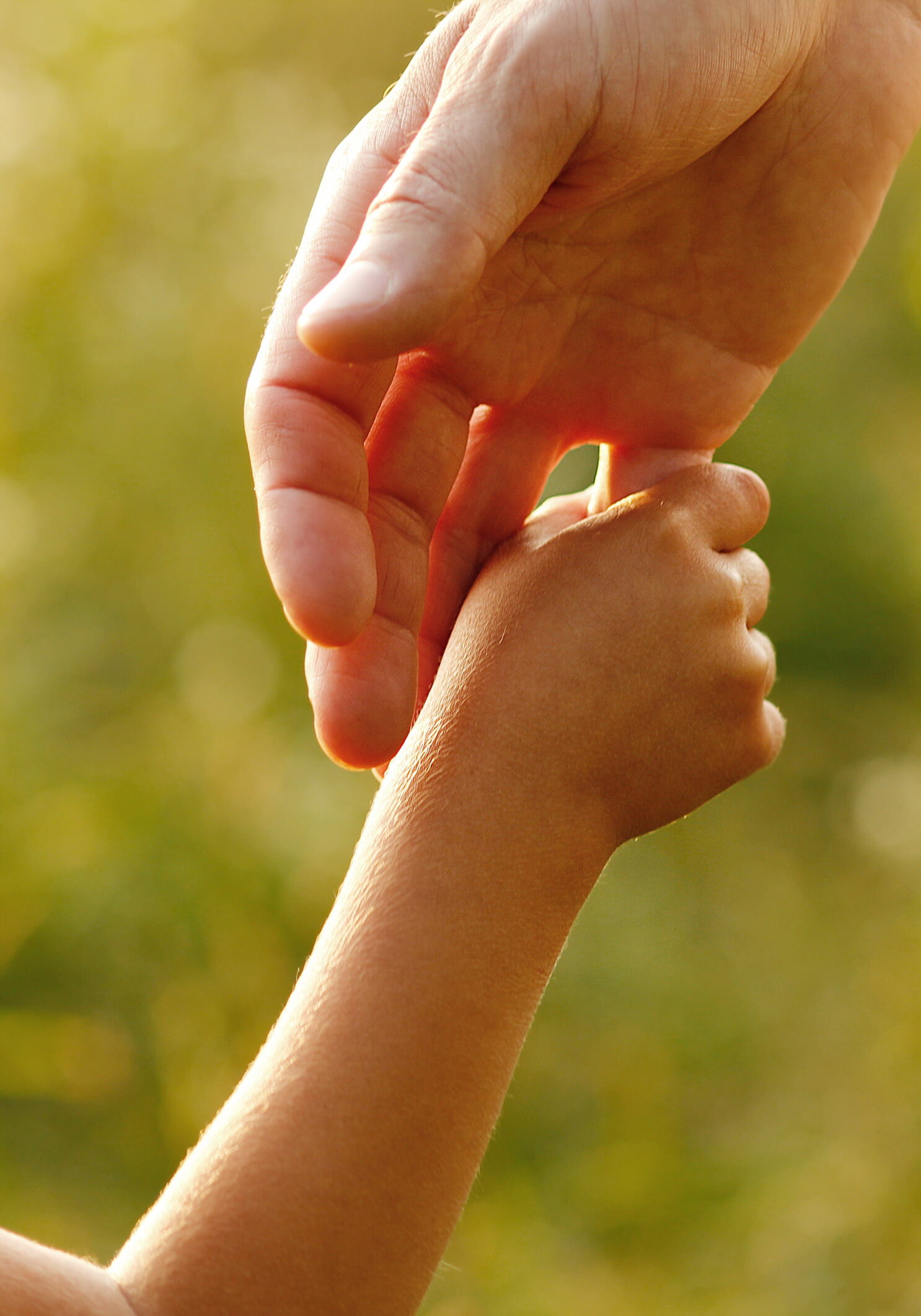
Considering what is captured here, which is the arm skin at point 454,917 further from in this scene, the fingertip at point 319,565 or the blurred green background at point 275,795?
the blurred green background at point 275,795

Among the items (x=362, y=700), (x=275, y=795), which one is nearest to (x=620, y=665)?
(x=362, y=700)

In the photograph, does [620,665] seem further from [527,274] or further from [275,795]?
[275,795]

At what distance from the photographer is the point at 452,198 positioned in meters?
0.37

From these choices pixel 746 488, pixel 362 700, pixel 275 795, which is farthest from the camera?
pixel 275 795

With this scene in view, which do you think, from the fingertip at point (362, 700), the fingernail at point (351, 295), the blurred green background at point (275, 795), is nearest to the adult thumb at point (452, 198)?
the fingernail at point (351, 295)

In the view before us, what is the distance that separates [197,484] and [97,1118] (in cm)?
79

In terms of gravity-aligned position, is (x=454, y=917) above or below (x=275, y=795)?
below

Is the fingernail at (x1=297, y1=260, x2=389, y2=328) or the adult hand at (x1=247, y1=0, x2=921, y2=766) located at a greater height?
the adult hand at (x1=247, y1=0, x2=921, y2=766)

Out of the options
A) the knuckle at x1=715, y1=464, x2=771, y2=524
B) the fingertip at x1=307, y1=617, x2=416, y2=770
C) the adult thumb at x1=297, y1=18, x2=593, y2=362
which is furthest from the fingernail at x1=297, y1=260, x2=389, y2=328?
the knuckle at x1=715, y1=464, x2=771, y2=524

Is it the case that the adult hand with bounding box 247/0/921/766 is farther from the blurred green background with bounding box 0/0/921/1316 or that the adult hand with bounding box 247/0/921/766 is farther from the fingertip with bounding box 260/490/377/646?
the blurred green background with bounding box 0/0/921/1316

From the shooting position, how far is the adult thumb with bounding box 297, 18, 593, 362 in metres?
0.34

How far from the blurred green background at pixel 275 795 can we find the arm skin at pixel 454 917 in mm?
917

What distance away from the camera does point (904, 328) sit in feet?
6.36

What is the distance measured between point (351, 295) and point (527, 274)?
0.67 feet
